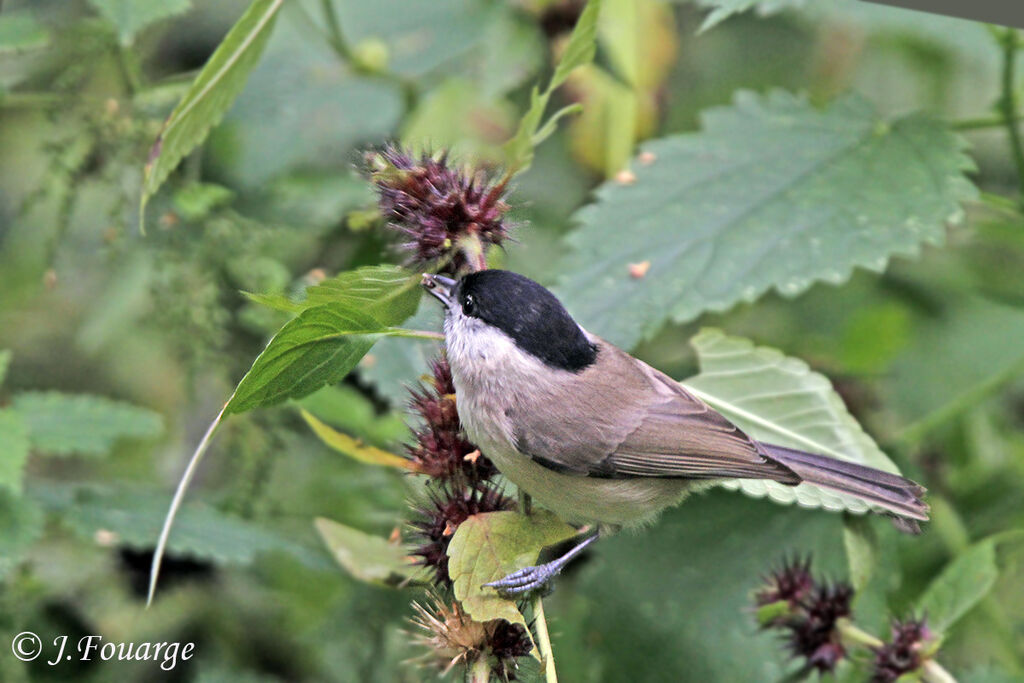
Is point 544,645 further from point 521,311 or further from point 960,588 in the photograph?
point 960,588

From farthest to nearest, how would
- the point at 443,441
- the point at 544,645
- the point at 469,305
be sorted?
the point at 469,305 → the point at 443,441 → the point at 544,645

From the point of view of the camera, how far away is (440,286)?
6.95ft

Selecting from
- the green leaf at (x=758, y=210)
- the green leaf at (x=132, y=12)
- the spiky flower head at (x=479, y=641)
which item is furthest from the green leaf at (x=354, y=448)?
the green leaf at (x=132, y=12)

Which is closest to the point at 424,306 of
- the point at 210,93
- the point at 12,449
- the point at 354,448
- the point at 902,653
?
the point at 354,448

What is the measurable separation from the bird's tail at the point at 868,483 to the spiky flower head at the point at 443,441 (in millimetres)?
696

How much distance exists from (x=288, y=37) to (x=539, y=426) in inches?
108

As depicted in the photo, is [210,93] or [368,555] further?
[368,555]

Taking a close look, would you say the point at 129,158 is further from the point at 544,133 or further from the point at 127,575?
the point at 544,133

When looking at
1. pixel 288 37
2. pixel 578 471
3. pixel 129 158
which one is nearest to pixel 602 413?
pixel 578 471

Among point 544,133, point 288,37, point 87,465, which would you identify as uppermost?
point 544,133

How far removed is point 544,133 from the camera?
2107mm

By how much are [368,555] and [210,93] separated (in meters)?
1.08

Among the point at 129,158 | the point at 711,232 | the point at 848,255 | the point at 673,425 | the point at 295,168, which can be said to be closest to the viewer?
the point at 673,425

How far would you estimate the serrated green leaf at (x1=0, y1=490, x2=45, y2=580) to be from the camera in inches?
97.3
